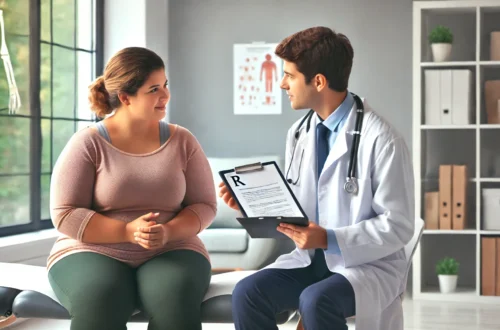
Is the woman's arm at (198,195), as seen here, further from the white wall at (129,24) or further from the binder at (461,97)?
the white wall at (129,24)

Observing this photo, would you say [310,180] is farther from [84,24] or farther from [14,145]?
[84,24]

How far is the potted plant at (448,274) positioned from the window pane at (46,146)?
2546mm

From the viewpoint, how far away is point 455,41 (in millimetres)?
5516

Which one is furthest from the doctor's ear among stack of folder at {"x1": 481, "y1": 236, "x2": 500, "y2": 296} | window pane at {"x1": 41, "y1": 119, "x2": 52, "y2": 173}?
stack of folder at {"x1": 481, "y1": 236, "x2": 500, "y2": 296}

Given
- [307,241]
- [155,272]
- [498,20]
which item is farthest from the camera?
[498,20]

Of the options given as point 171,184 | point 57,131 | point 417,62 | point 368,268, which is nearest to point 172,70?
point 57,131

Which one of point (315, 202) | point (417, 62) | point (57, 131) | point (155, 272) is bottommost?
point (155, 272)

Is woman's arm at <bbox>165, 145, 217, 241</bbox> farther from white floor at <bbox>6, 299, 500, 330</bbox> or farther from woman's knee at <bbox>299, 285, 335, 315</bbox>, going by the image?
white floor at <bbox>6, 299, 500, 330</bbox>

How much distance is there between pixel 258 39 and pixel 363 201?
147 inches

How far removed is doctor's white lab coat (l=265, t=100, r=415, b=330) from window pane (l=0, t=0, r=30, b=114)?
2539 millimetres

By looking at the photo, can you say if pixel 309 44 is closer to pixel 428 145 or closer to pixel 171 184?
pixel 171 184

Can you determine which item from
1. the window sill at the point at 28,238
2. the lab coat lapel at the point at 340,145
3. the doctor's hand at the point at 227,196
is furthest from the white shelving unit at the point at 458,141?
the doctor's hand at the point at 227,196

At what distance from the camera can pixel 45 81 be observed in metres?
4.87

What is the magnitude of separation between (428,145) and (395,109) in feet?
1.14
